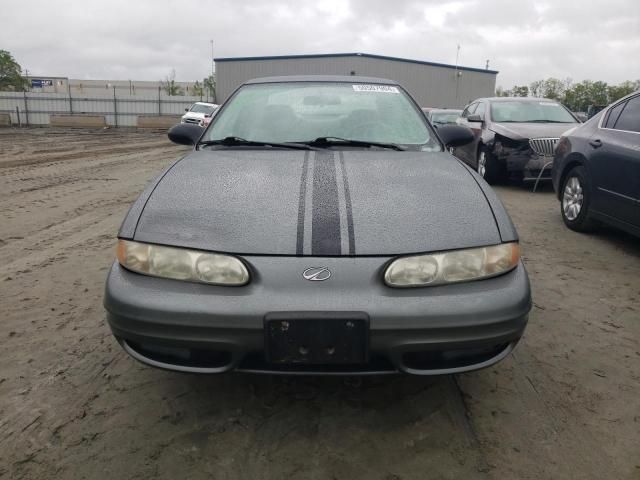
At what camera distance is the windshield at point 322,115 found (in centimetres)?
301

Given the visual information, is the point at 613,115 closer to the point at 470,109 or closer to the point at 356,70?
the point at 470,109

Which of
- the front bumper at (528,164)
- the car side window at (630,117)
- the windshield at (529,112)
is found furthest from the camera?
the windshield at (529,112)

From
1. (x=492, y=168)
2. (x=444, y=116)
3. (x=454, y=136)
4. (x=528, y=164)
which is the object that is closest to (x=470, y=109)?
(x=492, y=168)

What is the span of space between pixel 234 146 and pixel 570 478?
2.24 metres

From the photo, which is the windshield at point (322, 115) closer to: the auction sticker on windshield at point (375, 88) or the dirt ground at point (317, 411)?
the auction sticker on windshield at point (375, 88)

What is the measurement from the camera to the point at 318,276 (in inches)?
72.7

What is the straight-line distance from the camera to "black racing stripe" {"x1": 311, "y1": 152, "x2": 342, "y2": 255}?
192cm

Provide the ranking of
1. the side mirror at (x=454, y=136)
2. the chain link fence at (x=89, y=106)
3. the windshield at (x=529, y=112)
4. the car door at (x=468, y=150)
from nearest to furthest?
the side mirror at (x=454, y=136)
the windshield at (x=529, y=112)
the car door at (x=468, y=150)
the chain link fence at (x=89, y=106)

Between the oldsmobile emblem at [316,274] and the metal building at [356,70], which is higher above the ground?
the metal building at [356,70]

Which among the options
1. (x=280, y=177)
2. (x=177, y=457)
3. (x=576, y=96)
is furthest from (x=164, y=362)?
(x=576, y=96)

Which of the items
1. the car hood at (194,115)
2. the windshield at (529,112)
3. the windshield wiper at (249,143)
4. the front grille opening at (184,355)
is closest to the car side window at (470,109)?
the windshield at (529,112)

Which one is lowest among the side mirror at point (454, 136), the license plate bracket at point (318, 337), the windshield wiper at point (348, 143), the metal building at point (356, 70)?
the license plate bracket at point (318, 337)

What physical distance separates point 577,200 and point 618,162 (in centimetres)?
82

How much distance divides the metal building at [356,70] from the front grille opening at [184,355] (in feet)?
116
